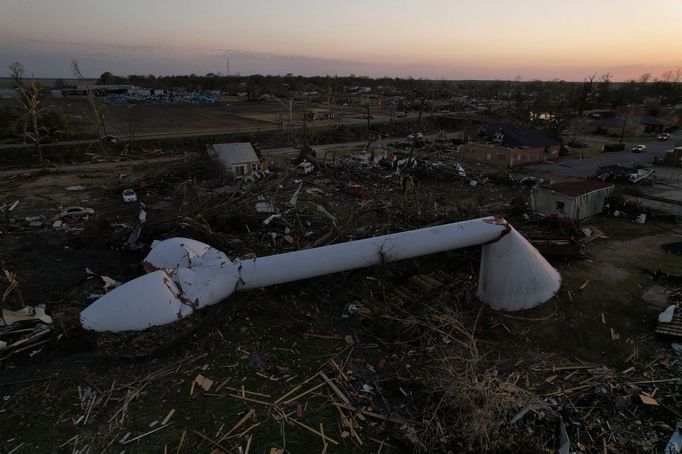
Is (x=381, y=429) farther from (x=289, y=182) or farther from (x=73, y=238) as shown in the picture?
(x=289, y=182)

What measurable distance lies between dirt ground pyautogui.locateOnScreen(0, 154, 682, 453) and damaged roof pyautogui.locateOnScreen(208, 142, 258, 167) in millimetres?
10928

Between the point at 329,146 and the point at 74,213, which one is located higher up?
the point at 329,146

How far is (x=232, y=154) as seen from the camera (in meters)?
27.1

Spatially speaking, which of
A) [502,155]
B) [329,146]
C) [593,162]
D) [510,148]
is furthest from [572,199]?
[329,146]

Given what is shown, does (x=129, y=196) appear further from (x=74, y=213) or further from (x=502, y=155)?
(x=502, y=155)

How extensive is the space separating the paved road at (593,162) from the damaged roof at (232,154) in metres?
21.4

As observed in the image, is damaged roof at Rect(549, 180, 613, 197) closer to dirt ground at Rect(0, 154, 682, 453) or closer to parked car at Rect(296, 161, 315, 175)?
dirt ground at Rect(0, 154, 682, 453)

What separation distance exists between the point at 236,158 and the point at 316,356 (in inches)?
792

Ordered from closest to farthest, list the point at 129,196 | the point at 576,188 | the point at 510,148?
the point at 576,188, the point at 129,196, the point at 510,148

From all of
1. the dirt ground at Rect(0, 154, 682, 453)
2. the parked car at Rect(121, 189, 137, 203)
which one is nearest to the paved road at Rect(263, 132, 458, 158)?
the parked car at Rect(121, 189, 137, 203)

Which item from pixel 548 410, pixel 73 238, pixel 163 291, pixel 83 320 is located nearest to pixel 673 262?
pixel 548 410

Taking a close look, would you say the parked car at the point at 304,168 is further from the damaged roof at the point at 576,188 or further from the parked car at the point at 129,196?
the damaged roof at the point at 576,188

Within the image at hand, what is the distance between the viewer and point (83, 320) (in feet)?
31.3

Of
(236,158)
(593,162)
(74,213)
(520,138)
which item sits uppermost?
(520,138)
